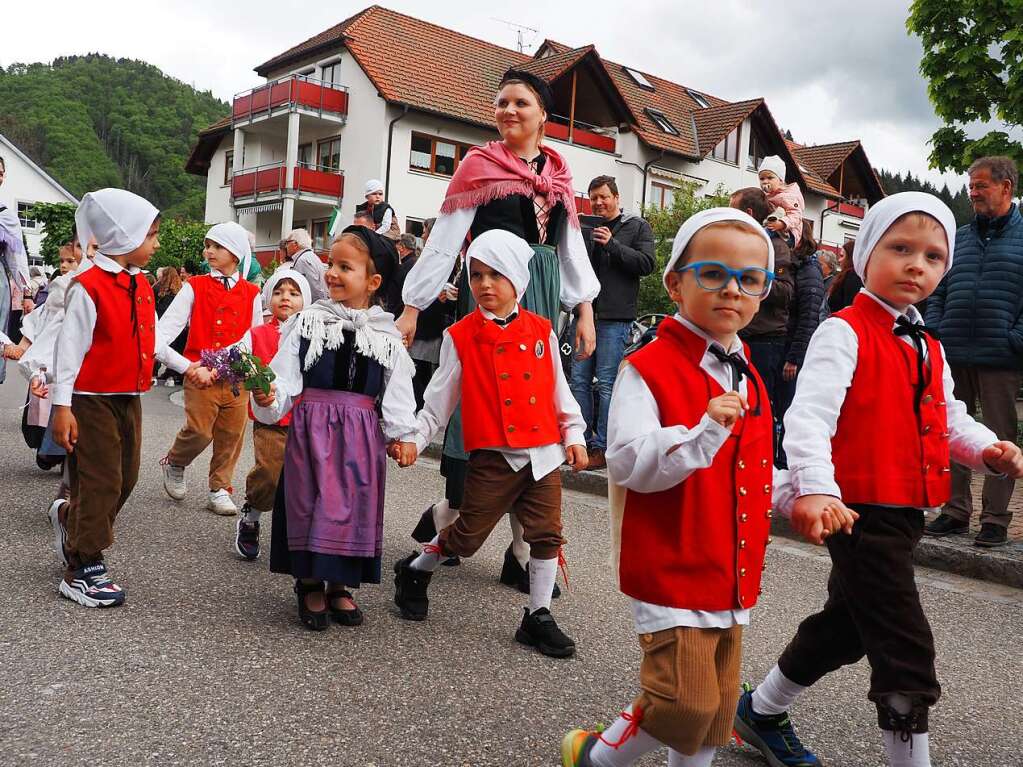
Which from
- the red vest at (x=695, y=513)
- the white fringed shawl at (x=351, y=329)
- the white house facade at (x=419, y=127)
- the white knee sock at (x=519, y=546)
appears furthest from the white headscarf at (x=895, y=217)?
the white house facade at (x=419, y=127)

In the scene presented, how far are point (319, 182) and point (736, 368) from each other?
111 feet

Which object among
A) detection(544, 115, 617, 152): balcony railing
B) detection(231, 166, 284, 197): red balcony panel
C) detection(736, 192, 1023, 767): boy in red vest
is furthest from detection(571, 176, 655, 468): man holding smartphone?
detection(231, 166, 284, 197): red balcony panel

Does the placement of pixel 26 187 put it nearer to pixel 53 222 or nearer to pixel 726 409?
pixel 53 222

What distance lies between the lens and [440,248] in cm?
498

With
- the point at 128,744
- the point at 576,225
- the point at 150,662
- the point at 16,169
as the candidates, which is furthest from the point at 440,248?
the point at 16,169

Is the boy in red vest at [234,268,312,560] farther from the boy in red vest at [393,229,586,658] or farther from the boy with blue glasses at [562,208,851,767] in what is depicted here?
the boy with blue glasses at [562,208,851,767]

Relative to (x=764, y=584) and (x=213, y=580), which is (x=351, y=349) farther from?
(x=764, y=584)

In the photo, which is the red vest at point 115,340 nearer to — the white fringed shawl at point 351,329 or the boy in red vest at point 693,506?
→ the white fringed shawl at point 351,329

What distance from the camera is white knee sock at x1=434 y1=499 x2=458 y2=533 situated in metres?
5.24

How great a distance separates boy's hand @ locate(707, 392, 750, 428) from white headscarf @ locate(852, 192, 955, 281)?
0.98 m

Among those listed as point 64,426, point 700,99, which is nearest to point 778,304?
point 64,426

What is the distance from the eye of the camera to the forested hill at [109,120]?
212ft

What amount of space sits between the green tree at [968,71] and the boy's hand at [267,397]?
1292 centimetres

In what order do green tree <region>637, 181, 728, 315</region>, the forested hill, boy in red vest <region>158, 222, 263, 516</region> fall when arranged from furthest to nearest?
the forested hill → green tree <region>637, 181, 728, 315</region> → boy in red vest <region>158, 222, 263, 516</region>
